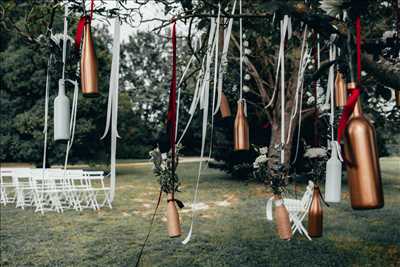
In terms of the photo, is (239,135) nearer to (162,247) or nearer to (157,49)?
(162,247)

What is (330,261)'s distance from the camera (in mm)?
6371

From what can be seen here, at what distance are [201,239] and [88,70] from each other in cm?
647

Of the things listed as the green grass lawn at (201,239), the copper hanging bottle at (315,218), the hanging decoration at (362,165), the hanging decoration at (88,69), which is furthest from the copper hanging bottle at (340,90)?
the green grass lawn at (201,239)

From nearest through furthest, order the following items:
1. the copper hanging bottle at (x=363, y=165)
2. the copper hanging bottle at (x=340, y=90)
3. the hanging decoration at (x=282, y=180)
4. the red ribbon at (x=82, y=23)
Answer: the copper hanging bottle at (x=363, y=165), the red ribbon at (x=82, y=23), the copper hanging bottle at (x=340, y=90), the hanging decoration at (x=282, y=180)

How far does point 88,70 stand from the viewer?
71.1 inches

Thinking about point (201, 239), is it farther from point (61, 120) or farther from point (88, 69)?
point (88, 69)

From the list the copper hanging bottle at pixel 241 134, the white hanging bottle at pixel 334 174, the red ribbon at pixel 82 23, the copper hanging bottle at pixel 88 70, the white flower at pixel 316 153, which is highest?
the red ribbon at pixel 82 23

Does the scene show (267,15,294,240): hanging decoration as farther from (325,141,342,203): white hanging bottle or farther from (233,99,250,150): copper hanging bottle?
(325,141,342,203): white hanging bottle

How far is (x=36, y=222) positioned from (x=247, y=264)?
4.94 meters

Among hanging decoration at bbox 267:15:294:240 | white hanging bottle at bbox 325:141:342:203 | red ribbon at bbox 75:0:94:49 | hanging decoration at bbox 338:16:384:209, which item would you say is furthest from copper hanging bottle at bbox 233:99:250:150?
hanging decoration at bbox 338:16:384:209

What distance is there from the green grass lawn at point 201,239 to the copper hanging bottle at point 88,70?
4.87 metres

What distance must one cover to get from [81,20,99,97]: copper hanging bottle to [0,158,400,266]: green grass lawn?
4.87 meters

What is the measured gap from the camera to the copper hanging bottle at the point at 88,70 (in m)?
1.79

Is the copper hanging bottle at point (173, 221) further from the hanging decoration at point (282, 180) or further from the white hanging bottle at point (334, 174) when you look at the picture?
the white hanging bottle at point (334, 174)
